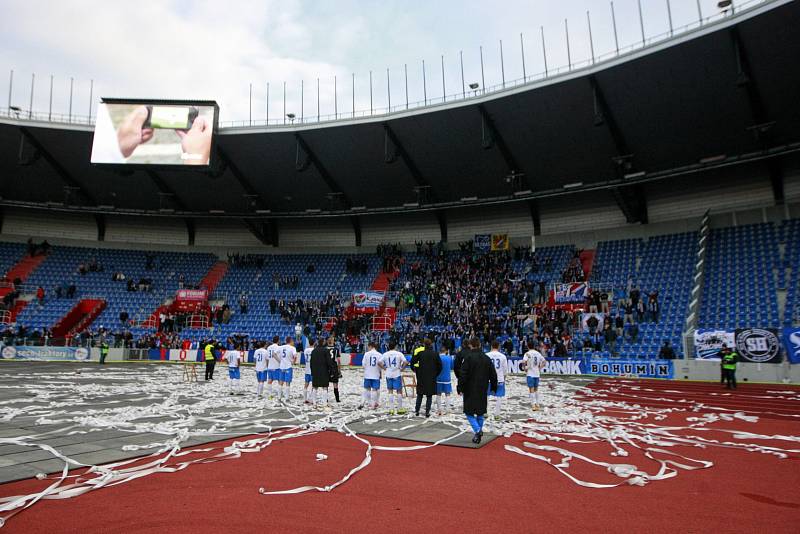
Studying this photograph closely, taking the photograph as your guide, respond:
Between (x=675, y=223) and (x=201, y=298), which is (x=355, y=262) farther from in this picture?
(x=675, y=223)

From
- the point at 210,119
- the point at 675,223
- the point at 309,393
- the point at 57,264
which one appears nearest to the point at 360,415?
the point at 309,393

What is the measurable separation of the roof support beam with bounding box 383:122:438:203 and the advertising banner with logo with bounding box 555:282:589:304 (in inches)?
493

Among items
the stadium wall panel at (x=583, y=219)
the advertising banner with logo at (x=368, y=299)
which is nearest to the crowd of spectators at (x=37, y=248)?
the advertising banner with logo at (x=368, y=299)

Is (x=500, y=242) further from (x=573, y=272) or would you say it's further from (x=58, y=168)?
(x=58, y=168)

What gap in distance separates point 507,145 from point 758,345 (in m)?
18.3

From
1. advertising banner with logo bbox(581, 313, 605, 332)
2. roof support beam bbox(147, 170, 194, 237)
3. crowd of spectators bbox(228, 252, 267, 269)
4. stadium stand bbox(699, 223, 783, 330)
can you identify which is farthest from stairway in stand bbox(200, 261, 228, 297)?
stadium stand bbox(699, 223, 783, 330)

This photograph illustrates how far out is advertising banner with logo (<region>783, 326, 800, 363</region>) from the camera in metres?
21.7

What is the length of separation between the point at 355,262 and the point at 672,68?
27799 mm

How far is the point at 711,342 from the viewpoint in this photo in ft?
78.4

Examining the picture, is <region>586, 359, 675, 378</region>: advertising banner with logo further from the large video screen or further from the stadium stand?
Answer: the large video screen

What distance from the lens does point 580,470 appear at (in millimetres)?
7246

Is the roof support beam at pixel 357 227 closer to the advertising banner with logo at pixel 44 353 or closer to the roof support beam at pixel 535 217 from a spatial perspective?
the roof support beam at pixel 535 217

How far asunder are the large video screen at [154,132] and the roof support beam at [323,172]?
19.8 ft

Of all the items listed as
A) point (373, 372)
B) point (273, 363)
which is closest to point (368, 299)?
point (273, 363)
